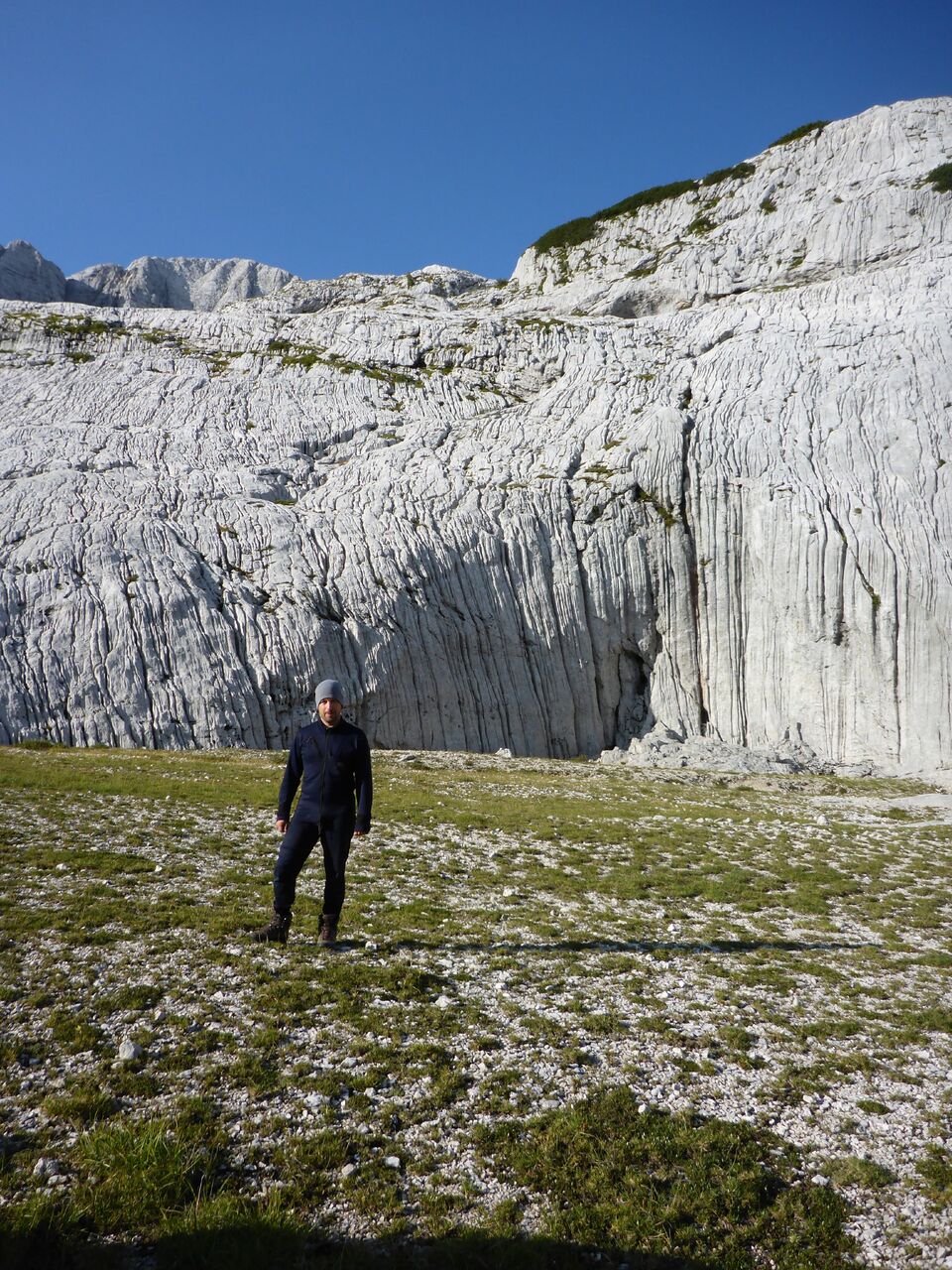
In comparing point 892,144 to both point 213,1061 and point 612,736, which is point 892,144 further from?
point 213,1061

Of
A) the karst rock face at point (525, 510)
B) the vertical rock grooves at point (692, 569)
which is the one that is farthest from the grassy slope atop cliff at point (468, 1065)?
the vertical rock grooves at point (692, 569)

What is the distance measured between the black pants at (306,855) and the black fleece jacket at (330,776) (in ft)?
0.39

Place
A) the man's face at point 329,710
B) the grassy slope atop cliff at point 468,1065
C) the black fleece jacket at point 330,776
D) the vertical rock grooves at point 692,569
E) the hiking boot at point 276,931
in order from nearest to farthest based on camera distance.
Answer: the grassy slope atop cliff at point 468,1065
the hiking boot at point 276,931
the black fleece jacket at point 330,776
the man's face at point 329,710
the vertical rock grooves at point 692,569

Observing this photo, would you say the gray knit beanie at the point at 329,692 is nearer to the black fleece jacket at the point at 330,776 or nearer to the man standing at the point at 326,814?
the man standing at the point at 326,814

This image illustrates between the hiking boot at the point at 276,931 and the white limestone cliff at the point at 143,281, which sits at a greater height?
the white limestone cliff at the point at 143,281

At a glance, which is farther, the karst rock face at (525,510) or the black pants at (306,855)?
the karst rock face at (525,510)

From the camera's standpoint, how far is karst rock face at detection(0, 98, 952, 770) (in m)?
41.0

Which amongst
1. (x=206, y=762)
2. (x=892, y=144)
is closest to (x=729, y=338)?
(x=892, y=144)

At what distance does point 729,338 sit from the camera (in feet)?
188

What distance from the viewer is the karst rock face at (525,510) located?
41000 mm

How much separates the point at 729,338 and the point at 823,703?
99.0 feet

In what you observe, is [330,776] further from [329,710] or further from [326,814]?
[329,710]

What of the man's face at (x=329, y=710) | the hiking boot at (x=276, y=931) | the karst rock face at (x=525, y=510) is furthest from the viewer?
the karst rock face at (x=525, y=510)

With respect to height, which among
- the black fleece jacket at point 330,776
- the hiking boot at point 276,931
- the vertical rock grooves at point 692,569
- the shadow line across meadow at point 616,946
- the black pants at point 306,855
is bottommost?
the shadow line across meadow at point 616,946
